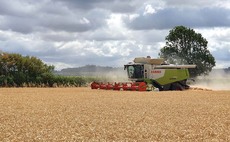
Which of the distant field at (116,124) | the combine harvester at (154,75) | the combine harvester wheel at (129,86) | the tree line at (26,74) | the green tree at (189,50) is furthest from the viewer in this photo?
the green tree at (189,50)

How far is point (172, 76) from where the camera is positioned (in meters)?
37.8

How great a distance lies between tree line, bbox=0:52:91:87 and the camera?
46.1 metres

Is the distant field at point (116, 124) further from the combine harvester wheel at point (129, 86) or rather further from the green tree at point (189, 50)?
the green tree at point (189, 50)

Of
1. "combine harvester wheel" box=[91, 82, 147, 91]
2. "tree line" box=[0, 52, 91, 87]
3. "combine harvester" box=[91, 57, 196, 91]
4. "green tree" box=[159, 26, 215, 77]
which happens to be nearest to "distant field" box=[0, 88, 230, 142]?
"combine harvester wheel" box=[91, 82, 147, 91]

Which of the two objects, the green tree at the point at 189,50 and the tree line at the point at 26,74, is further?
the green tree at the point at 189,50

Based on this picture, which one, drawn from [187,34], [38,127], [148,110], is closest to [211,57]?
[187,34]

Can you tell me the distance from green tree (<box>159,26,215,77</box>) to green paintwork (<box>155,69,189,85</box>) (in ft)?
81.6

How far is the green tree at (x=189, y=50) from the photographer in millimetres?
63750

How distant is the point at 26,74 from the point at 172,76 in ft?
56.3

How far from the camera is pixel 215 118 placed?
15.8m

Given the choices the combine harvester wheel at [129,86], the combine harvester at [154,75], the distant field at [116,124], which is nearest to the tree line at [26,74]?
the combine harvester at [154,75]

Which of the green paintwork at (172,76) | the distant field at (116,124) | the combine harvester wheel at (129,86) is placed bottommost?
the distant field at (116,124)

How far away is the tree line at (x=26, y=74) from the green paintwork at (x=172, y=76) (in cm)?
1433

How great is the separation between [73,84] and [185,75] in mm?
15323
